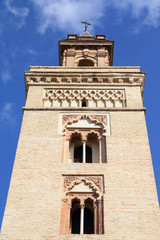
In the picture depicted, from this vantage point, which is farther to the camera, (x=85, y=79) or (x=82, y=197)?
(x=85, y=79)

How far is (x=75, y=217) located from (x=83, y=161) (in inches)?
66.4

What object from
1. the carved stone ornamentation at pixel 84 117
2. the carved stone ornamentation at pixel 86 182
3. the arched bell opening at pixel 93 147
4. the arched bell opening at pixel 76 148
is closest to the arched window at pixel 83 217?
the carved stone ornamentation at pixel 86 182

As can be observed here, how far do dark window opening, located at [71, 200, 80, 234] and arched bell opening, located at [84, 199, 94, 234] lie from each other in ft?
0.65

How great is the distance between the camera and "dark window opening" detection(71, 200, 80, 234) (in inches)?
428

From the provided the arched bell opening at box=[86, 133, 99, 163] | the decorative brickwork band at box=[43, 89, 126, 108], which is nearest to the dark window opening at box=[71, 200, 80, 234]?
the arched bell opening at box=[86, 133, 99, 163]

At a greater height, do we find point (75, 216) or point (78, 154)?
point (78, 154)

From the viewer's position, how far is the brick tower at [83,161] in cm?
1009

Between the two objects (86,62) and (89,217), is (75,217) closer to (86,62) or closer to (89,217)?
(89,217)

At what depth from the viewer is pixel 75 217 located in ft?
36.6

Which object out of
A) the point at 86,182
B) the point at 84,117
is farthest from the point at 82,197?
the point at 84,117

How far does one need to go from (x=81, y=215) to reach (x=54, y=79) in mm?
6527

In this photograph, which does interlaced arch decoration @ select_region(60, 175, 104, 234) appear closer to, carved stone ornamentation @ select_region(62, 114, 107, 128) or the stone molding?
carved stone ornamentation @ select_region(62, 114, 107, 128)

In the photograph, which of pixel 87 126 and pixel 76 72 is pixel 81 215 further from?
pixel 76 72

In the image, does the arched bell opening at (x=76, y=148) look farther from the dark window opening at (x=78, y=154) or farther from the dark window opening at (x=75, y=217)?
the dark window opening at (x=75, y=217)
